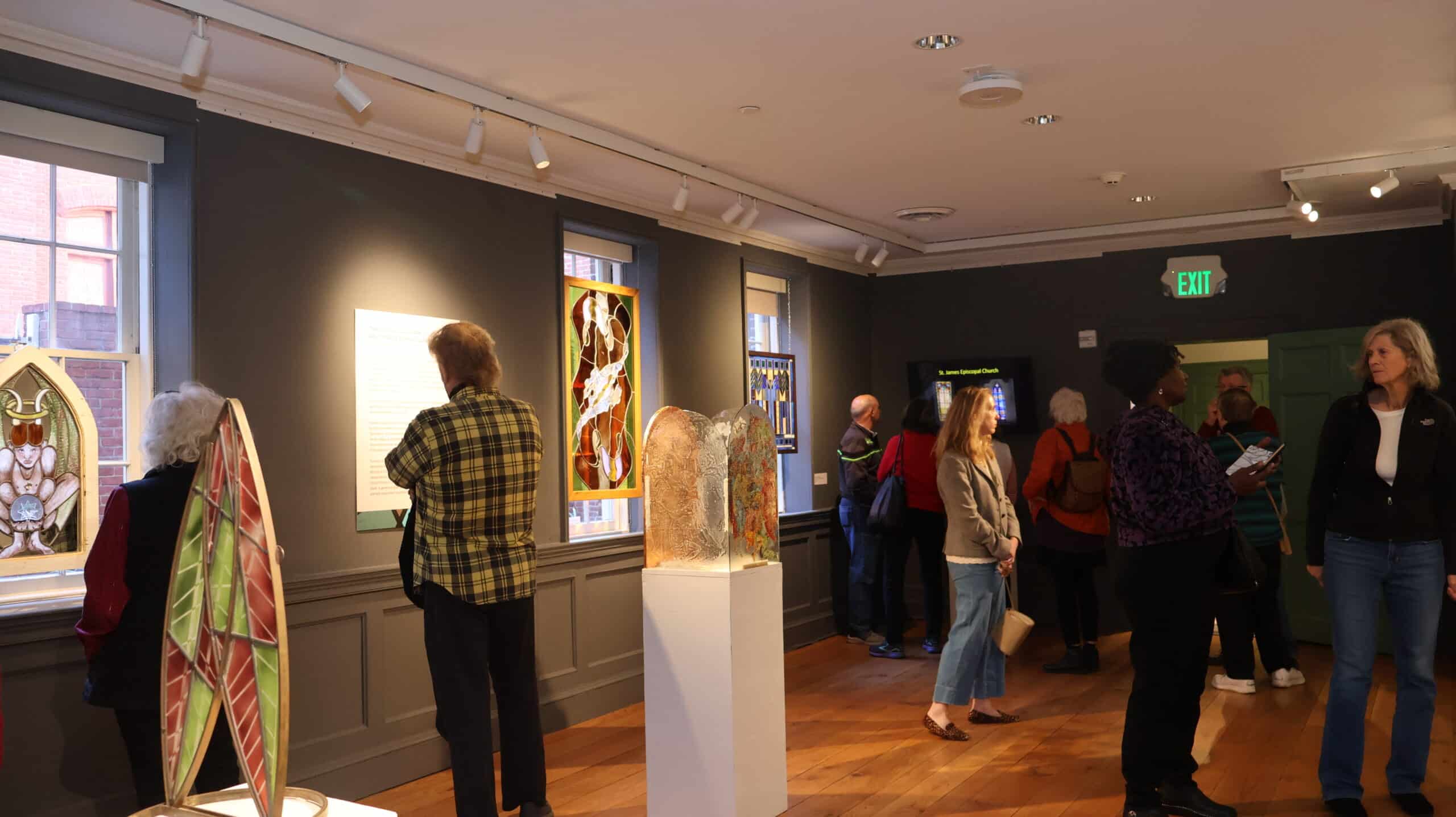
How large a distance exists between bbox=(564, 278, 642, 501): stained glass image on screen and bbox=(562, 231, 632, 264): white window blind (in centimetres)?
19

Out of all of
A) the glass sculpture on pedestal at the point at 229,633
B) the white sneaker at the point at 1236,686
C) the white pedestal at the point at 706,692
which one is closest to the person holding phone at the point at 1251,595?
the white sneaker at the point at 1236,686

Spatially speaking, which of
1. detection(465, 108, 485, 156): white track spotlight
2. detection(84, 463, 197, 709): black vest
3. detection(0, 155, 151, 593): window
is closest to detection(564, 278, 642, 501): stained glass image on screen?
detection(465, 108, 485, 156): white track spotlight

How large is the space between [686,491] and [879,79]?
1.81m

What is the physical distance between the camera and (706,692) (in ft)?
11.7

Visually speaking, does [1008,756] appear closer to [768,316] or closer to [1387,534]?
[1387,534]

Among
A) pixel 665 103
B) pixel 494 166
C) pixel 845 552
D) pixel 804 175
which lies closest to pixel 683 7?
pixel 665 103

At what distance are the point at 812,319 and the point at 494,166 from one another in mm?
3334

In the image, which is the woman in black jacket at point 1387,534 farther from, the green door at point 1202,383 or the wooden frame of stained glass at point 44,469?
the green door at point 1202,383

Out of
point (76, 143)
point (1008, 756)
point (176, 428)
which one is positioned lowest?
point (1008, 756)

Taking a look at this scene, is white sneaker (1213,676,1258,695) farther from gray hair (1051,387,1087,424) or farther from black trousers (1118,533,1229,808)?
black trousers (1118,533,1229,808)

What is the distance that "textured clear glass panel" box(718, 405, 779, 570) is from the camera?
3613 millimetres

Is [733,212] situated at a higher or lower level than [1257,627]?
higher

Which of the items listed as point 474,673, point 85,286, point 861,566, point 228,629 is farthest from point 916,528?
point 228,629

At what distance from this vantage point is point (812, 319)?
7945 mm
